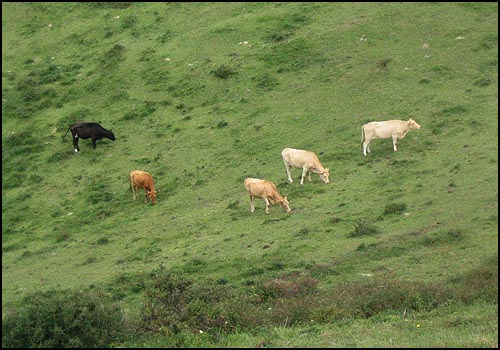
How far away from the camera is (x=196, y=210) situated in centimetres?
2817

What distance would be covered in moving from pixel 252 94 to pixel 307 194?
1064cm

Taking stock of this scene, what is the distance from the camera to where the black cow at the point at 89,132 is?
3628 cm

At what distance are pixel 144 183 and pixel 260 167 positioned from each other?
431 cm

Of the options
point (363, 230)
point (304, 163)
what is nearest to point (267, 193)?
point (304, 163)

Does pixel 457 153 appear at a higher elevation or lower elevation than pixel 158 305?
lower

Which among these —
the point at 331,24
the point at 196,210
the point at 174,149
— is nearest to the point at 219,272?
the point at 196,210

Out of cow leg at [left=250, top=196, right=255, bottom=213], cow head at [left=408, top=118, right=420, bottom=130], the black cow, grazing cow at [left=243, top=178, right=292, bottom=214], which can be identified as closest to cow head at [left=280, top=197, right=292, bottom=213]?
grazing cow at [left=243, top=178, right=292, bottom=214]

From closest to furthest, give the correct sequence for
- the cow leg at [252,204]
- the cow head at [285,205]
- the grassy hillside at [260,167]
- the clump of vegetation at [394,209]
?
1. the grassy hillside at [260,167]
2. the clump of vegetation at [394,209]
3. the cow head at [285,205]
4. the cow leg at [252,204]

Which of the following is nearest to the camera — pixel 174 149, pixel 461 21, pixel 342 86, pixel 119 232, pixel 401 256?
pixel 401 256

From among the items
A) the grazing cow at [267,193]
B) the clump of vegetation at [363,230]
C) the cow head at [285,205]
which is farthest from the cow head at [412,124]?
the clump of vegetation at [363,230]

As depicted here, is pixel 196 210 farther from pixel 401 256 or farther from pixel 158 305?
pixel 158 305

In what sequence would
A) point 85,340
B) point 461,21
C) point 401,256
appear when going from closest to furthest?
point 85,340
point 401,256
point 461,21

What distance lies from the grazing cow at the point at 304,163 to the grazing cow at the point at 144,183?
192 inches

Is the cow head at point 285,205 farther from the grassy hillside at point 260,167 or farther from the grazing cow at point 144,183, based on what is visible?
the grazing cow at point 144,183
